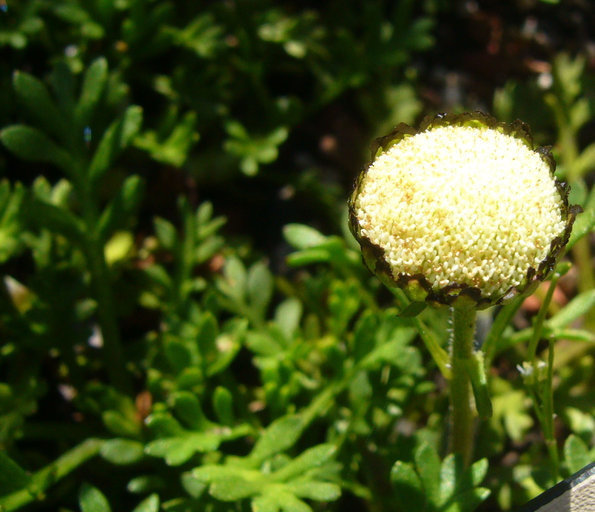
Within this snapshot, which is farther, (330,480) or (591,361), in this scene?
(591,361)

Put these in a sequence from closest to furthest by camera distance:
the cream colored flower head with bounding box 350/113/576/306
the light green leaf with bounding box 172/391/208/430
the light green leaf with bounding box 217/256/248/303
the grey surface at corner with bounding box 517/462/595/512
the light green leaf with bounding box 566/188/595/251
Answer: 1. the cream colored flower head with bounding box 350/113/576/306
2. the grey surface at corner with bounding box 517/462/595/512
3. the light green leaf with bounding box 566/188/595/251
4. the light green leaf with bounding box 172/391/208/430
5. the light green leaf with bounding box 217/256/248/303

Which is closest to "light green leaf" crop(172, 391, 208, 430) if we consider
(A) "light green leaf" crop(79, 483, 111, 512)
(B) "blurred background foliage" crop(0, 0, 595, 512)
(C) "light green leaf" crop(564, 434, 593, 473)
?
(B) "blurred background foliage" crop(0, 0, 595, 512)

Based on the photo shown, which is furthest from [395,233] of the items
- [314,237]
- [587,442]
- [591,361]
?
[591,361]

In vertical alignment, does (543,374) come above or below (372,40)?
below

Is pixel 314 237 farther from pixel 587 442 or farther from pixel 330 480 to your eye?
pixel 587 442

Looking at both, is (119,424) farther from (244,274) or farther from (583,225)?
(583,225)

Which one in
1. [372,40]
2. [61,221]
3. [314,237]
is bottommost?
[314,237]

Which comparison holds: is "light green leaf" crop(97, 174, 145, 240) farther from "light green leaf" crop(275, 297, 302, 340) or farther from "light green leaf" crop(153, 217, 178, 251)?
"light green leaf" crop(275, 297, 302, 340)
